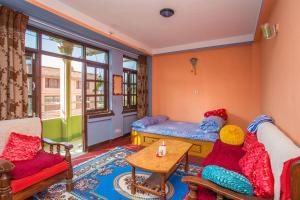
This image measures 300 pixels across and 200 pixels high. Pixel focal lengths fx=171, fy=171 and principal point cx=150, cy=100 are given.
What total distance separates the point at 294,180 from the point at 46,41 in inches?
144

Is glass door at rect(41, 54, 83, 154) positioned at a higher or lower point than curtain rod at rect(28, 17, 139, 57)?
lower

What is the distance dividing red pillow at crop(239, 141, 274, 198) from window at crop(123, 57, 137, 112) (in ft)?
11.6

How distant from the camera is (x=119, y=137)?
451 centimetres

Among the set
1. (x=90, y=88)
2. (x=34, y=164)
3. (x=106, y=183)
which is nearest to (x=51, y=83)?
(x=90, y=88)

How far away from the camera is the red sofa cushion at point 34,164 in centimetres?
169

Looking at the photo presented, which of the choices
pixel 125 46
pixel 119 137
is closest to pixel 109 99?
pixel 119 137

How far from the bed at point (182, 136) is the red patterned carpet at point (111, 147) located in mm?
136

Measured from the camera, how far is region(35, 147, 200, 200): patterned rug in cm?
205

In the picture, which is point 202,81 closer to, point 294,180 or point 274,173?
point 274,173

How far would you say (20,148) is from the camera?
199cm

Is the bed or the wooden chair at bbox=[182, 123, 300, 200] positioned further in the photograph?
the bed

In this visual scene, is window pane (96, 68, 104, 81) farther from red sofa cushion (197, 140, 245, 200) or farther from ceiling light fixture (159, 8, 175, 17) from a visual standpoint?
red sofa cushion (197, 140, 245, 200)

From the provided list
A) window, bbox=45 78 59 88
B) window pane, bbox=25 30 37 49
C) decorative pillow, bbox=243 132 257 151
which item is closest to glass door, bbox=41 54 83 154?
window, bbox=45 78 59 88

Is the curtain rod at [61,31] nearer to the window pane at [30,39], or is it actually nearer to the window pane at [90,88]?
the window pane at [30,39]
